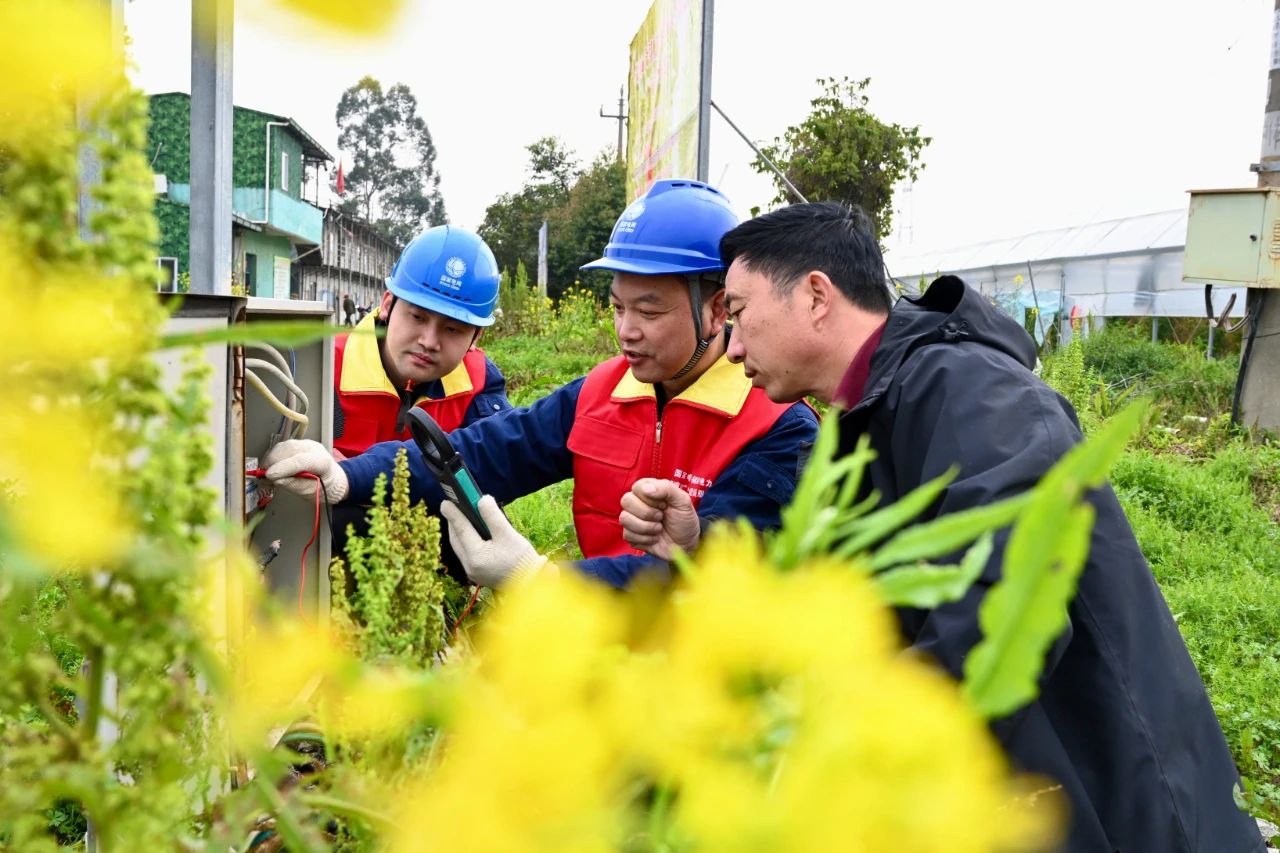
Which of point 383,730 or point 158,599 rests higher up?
point 158,599

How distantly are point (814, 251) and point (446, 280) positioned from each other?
1460 millimetres

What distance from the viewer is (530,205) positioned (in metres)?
37.7

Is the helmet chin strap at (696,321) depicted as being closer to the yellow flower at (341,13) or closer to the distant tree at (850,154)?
the yellow flower at (341,13)

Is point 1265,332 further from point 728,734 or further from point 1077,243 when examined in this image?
point 1077,243

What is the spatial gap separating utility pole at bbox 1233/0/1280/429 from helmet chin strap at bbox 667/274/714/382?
6630 mm

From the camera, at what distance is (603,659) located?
37cm

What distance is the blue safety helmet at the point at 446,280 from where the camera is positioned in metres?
3.25

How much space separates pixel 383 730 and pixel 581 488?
218 cm

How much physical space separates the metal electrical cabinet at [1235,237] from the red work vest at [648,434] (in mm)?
6119

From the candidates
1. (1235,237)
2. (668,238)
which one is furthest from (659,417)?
(1235,237)

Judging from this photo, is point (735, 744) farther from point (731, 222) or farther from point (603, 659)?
point (731, 222)

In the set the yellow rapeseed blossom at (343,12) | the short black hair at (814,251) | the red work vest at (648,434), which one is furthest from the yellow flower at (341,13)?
the red work vest at (648,434)

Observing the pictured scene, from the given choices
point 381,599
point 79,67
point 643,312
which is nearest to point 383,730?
point 381,599

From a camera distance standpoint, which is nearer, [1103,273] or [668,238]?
[668,238]
